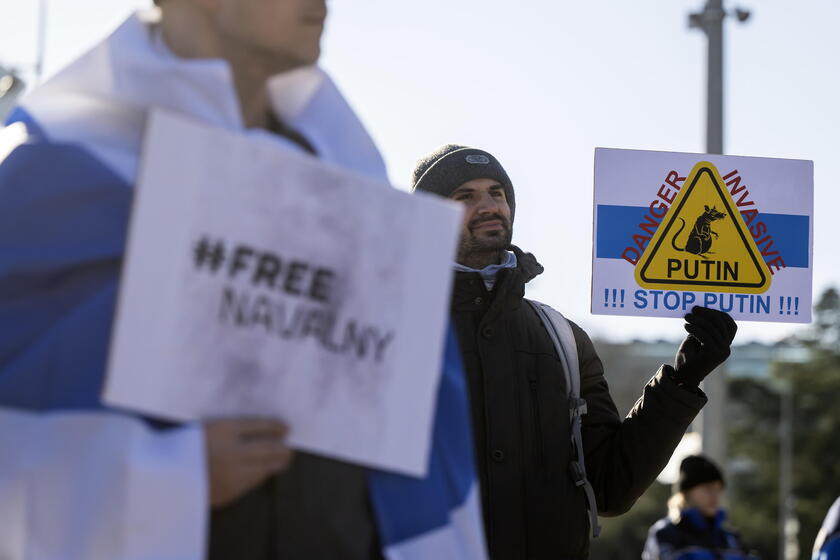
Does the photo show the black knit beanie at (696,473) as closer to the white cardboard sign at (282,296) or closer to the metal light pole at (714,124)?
the metal light pole at (714,124)

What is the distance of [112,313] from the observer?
189cm

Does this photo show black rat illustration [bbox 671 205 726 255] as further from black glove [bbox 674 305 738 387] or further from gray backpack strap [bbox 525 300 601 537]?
gray backpack strap [bbox 525 300 601 537]

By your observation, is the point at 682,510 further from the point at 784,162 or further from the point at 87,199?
the point at 87,199

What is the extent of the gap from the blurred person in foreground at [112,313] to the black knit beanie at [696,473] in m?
5.97

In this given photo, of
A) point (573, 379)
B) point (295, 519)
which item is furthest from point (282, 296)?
point (573, 379)

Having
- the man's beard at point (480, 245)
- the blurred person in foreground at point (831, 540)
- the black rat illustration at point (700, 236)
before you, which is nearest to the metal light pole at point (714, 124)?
the blurred person in foreground at point (831, 540)

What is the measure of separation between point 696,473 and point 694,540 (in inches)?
18.1

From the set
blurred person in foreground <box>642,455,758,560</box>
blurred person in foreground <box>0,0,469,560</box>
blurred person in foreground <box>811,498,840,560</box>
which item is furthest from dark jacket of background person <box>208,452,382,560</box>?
blurred person in foreground <box>642,455,758,560</box>

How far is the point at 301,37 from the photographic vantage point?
2133mm

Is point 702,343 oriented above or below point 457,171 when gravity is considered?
below

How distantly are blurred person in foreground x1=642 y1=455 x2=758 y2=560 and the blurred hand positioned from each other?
5.97 m

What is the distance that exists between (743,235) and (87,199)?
7.62 ft

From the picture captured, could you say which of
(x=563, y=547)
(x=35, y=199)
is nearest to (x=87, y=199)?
(x=35, y=199)

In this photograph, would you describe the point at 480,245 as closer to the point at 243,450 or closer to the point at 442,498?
the point at 442,498
